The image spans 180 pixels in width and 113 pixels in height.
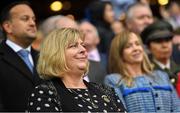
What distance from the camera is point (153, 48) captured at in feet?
25.2

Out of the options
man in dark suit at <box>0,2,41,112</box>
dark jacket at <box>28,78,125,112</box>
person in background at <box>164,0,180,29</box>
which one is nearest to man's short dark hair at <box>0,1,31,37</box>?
man in dark suit at <box>0,2,41,112</box>

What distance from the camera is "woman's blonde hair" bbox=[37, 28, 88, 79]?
5.08m

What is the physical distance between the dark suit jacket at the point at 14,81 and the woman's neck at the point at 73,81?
775 millimetres

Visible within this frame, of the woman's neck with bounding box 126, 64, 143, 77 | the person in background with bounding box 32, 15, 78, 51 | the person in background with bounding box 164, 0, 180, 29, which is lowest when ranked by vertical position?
the person in background with bounding box 164, 0, 180, 29

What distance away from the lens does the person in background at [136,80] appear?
6336mm

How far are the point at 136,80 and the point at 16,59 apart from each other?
1.35 m

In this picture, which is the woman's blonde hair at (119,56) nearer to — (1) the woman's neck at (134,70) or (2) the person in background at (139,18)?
(1) the woman's neck at (134,70)

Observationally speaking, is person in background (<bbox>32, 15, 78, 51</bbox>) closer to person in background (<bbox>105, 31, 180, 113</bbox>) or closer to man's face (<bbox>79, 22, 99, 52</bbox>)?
man's face (<bbox>79, 22, 99, 52</bbox>)

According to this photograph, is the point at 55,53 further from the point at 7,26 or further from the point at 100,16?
the point at 100,16

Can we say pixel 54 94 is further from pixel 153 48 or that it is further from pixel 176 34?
pixel 176 34

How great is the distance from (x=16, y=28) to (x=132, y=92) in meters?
1.61

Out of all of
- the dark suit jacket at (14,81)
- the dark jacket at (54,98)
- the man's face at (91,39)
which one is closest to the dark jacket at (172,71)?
the man's face at (91,39)


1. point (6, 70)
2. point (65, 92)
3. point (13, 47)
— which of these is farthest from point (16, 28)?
A: point (65, 92)

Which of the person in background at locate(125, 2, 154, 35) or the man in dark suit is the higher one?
the man in dark suit
